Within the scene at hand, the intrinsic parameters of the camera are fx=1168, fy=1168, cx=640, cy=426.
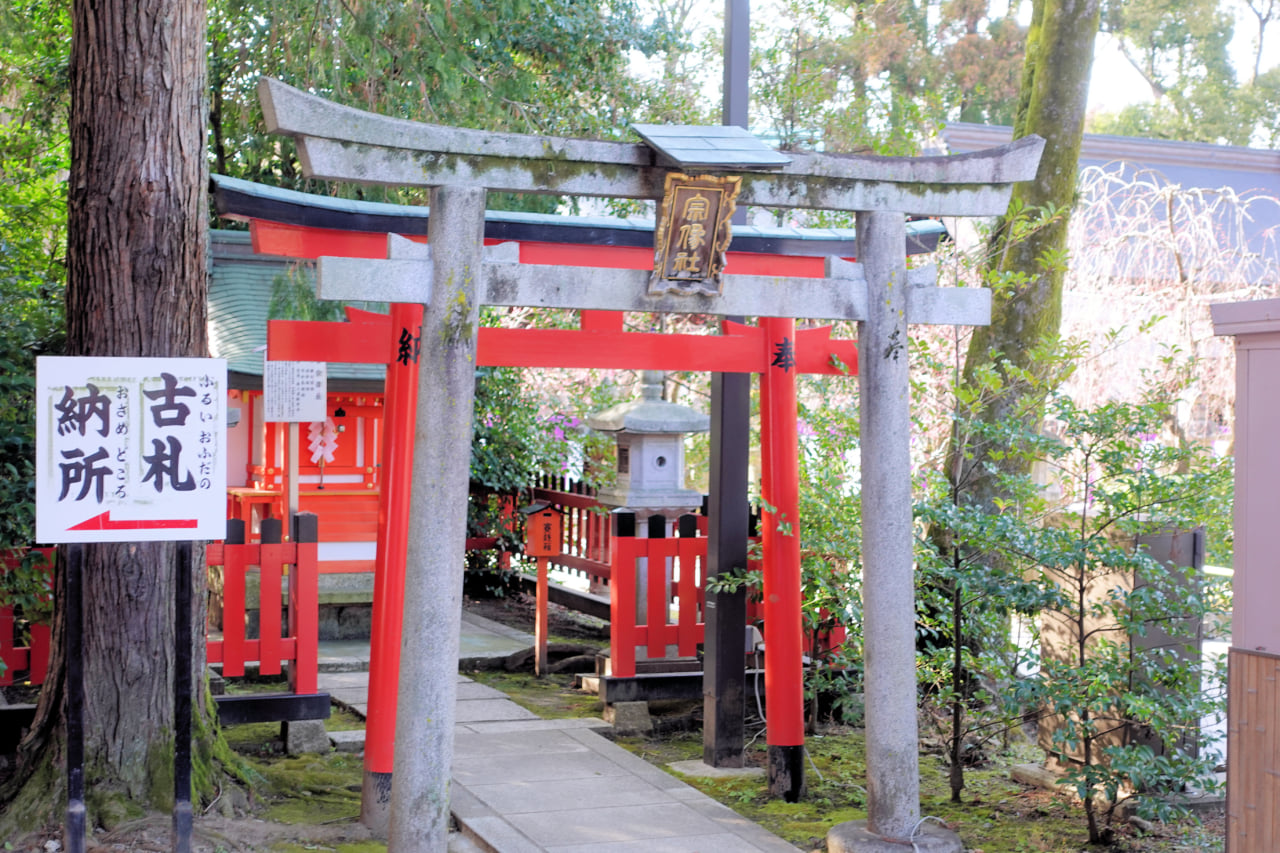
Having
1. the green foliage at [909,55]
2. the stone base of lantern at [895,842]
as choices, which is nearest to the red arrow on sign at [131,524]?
the stone base of lantern at [895,842]

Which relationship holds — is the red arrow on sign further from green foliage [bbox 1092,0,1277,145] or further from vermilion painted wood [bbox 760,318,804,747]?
green foliage [bbox 1092,0,1277,145]

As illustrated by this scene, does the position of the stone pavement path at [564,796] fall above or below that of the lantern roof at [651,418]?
below

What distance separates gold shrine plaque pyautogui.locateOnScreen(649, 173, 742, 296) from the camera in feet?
15.4

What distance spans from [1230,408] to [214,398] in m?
11.8

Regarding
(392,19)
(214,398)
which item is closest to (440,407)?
(214,398)

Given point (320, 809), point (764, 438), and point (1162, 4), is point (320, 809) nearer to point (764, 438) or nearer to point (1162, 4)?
point (764, 438)

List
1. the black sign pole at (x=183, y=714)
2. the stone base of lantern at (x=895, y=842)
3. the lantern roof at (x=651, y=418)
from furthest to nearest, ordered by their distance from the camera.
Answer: the lantern roof at (x=651, y=418), the stone base of lantern at (x=895, y=842), the black sign pole at (x=183, y=714)

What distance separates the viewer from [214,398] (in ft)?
14.0

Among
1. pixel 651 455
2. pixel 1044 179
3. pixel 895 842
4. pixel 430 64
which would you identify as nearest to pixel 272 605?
pixel 895 842

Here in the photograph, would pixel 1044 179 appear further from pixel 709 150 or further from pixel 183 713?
pixel 183 713

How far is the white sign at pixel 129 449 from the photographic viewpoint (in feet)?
13.2

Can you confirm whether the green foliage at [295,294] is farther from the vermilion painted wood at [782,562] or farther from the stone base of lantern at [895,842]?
the stone base of lantern at [895,842]

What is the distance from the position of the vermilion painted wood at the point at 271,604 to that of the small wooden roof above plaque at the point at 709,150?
3105mm

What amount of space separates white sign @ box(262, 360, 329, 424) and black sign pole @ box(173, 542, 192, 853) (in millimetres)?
4301
